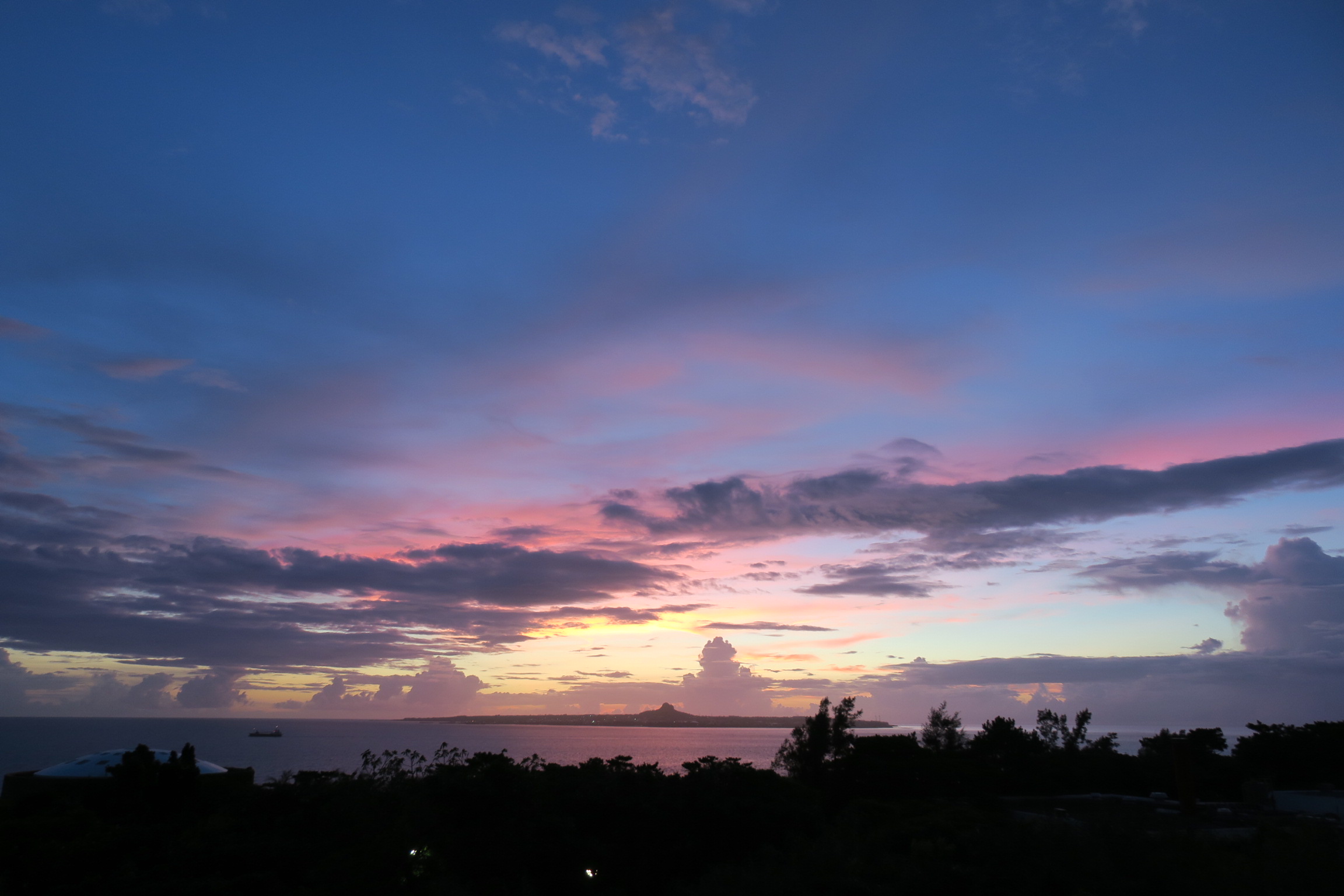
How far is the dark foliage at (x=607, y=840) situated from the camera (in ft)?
51.4

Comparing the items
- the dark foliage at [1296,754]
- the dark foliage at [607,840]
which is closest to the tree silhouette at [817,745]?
the dark foliage at [607,840]

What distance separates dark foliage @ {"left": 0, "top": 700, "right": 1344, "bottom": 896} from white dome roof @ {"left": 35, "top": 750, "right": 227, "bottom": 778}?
10.2ft

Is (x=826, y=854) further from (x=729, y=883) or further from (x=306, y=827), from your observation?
(x=306, y=827)

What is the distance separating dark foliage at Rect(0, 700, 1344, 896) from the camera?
1568cm

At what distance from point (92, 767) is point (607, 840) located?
23.4m

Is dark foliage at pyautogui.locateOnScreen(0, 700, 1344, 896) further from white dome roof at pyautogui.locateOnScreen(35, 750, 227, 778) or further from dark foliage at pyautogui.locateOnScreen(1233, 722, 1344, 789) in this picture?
dark foliage at pyautogui.locateOnScreen(1233, 722, 1344, 789)

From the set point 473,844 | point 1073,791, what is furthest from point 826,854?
point 1073,791

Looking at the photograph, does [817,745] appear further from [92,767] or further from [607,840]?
[92,767]

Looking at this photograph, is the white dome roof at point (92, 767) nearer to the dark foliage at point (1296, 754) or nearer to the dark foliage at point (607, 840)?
the dark foliage at point (607, 840)

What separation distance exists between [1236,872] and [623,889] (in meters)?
16.3

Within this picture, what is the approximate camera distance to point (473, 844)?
2358 cm

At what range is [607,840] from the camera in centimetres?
2753

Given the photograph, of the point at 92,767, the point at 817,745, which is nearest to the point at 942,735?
the point at 817,745

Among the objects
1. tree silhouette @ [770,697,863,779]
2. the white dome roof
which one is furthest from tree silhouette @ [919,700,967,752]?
the white dome roof
